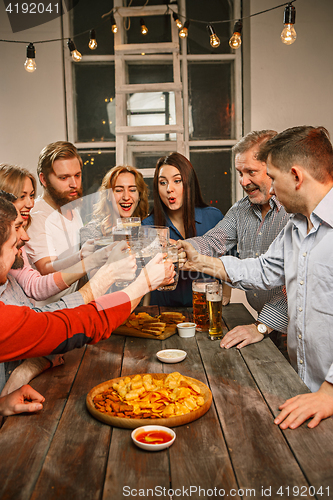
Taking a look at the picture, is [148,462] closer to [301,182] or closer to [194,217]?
[301,182]

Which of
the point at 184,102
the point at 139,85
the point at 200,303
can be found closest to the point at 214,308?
the point at 200,303

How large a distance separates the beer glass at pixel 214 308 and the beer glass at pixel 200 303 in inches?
3.8

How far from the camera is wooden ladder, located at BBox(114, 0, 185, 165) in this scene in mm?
3764

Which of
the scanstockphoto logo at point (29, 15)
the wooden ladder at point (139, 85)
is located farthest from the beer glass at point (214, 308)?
the scanstockphoto logo at point (29, 15)

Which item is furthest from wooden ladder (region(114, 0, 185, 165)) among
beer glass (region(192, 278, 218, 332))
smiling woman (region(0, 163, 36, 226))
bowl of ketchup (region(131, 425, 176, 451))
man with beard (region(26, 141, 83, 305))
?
bowl of ketchup (region(131, 425, 176, 451))

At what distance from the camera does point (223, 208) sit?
4273mm

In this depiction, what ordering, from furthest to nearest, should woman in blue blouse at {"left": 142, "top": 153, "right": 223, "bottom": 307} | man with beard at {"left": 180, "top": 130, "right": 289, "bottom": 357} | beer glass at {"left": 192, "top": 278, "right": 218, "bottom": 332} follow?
woman in blue blouse at {"left": 142, "top": 153, "right": 223, "bottom": 307} < man with beard at {"left": 180, "top": 130, "right": 289, "bottom": 357} < beer glass at {"left": 192, "top": 278, "right": 218, "bottom": 332}

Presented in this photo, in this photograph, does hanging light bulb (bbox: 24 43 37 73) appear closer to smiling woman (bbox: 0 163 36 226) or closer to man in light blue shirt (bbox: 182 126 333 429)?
smiling woman (bbox: 0 163 36 226)

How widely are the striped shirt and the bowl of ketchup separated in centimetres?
119

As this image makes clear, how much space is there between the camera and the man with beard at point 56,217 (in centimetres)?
241

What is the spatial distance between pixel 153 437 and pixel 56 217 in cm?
170

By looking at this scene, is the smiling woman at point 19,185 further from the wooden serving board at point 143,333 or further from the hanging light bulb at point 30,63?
the hanging light bulb at point 30,63

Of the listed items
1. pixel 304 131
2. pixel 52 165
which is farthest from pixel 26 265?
pixel 304 131

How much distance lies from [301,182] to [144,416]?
105 cm
